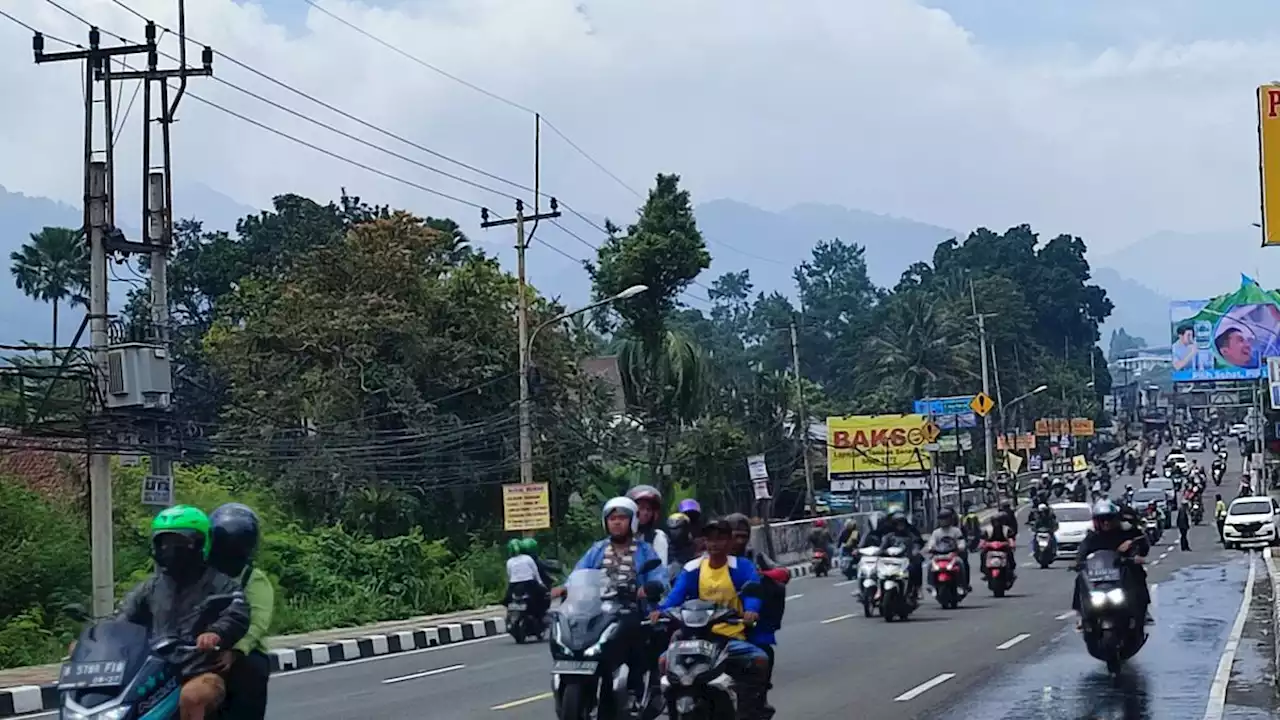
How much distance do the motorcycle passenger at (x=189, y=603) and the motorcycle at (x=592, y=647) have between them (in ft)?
10.6

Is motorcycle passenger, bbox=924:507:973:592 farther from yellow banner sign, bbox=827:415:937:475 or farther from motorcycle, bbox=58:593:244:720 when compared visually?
yellow banner sign, bbox=827:415:937:475

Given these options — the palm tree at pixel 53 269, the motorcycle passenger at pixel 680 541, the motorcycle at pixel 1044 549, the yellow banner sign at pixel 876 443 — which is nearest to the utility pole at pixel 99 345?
the motorcycle passenger at pixel 680 541

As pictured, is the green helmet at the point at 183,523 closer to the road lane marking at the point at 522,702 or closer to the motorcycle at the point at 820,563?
the road lane marking at the point at 522,702

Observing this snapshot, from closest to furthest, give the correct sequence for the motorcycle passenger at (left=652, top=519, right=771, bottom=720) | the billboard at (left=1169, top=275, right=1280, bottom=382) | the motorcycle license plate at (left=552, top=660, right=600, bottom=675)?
the motorcycle passenger at (left=652, top=519, right=771, bottom=720)
the motorcycle license plate at (left=552, top=660, right=600, bottom=675)
the billboard at (left=1169, top=275, right=1280, bottom=382)

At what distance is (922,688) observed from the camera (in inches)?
593

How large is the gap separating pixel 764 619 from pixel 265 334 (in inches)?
1127

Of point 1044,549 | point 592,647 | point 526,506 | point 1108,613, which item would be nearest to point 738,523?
point 592,647

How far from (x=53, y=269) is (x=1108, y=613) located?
5101 cm

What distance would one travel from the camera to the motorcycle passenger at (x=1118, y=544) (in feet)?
51.1

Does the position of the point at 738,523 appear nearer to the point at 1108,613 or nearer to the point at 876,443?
the point at 1108,613

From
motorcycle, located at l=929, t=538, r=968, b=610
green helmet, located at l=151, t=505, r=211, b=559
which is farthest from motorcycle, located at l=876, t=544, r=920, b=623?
green helmet, located at l=151, t=505, r=211, b=559

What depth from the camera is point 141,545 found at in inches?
1077

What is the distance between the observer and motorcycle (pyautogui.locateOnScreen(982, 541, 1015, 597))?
2900 centimetres

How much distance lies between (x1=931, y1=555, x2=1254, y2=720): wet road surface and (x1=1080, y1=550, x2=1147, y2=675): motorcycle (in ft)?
0.79
